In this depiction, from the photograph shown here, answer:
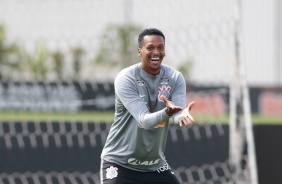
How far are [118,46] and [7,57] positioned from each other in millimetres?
2845

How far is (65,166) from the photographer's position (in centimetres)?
1135

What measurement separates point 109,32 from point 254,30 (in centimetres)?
1046

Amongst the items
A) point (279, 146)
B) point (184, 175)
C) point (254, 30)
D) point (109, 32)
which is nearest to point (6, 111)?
point (109, 32)

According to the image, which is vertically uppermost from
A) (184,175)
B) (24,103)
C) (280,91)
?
(24,103)

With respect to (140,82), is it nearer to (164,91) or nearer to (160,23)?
(164,91)

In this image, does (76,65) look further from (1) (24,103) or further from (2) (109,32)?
(1) (24,103)

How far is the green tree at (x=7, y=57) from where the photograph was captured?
48.7 feet

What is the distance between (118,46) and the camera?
13.3 m

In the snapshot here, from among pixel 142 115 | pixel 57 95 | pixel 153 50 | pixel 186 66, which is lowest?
pixel 57 95

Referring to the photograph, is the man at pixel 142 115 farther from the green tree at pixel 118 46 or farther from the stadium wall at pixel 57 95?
the green tree at pixel 118 46

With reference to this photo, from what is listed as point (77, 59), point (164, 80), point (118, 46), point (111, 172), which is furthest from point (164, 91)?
point (77, 59)

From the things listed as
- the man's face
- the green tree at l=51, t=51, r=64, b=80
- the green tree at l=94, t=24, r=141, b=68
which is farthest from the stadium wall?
the man's face

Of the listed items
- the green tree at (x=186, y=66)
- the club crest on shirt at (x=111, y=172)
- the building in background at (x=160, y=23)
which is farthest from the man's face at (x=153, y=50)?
the green tree at (x=186, y=66)

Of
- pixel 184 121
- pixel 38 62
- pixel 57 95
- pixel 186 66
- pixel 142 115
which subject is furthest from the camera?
pixel 38 62
